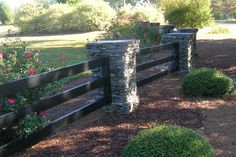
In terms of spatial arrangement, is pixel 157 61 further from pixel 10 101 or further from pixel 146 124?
pixel 10 101

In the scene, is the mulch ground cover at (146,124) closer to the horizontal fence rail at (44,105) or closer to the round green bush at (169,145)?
the horizontal fence rail at (44,105)

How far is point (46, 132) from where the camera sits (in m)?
4.97

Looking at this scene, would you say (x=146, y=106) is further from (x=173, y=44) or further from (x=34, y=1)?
(x=34, y=1)

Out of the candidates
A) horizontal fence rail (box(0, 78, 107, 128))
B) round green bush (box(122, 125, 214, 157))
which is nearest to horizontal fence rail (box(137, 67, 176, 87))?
horizontal fence rail (box(0, 78, 107, 128))

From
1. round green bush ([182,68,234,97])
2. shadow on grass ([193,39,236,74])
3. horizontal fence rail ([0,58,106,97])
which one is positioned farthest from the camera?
shadow on grass ([193,39,236,74])

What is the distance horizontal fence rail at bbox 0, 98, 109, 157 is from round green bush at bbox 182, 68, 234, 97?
199cm

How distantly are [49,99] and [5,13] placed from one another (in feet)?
158

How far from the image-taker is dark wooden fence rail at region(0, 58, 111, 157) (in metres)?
4.25

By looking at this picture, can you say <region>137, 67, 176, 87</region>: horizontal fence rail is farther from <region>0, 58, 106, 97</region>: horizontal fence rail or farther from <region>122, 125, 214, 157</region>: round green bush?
<region>122, 125, 214, 157</region>: round green bush

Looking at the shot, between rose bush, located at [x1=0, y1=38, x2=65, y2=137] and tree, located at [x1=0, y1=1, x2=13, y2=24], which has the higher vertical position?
tree, located at [x1=0, y1=1, x2=13, y2=24]

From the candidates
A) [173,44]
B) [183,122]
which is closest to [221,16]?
[173,44]

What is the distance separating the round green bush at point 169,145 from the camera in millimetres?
3688

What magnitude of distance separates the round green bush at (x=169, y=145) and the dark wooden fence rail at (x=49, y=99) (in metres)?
1.39

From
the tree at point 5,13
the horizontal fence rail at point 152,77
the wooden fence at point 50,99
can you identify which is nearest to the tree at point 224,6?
the tree at point 5,13
